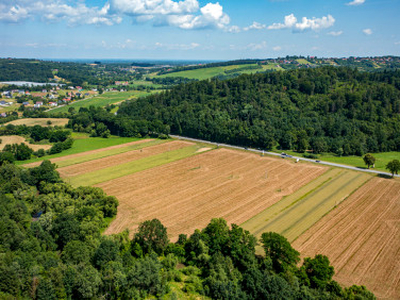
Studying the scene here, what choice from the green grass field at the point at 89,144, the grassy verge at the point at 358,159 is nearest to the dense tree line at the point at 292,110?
the grassy verge at the point at 358,159

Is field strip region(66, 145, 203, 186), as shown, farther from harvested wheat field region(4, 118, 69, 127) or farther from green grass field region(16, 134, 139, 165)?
harvested wheat field region(4, 118, 69, 127)

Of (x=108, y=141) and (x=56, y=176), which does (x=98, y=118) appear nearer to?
(x=108, y=141)

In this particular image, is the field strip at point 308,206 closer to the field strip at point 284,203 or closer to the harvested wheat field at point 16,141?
the field strip at point 284,203

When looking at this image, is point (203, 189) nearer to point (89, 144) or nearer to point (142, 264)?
point (142, 264)

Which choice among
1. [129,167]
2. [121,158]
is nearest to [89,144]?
[121,158]

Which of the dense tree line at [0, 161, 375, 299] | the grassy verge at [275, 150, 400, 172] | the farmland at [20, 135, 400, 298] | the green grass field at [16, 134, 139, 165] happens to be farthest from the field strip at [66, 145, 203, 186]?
the grassy verge at [275, 150, 400, 172]

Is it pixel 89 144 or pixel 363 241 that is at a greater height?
pixel 89 144

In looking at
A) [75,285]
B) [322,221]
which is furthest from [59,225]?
[322,221]
